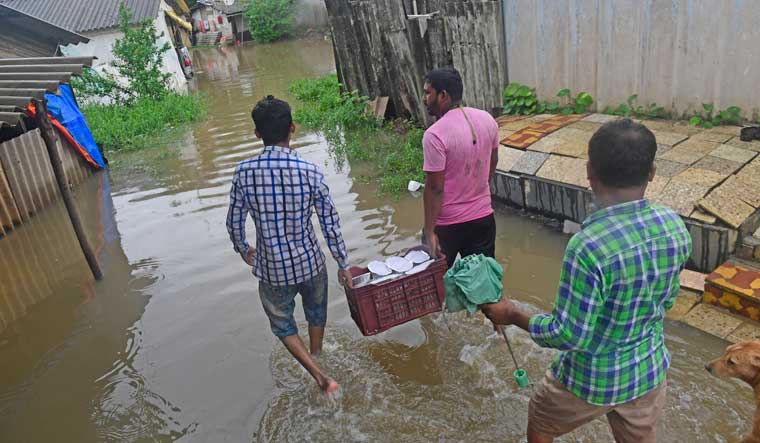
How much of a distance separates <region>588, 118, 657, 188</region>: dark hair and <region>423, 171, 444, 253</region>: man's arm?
1.67 meters

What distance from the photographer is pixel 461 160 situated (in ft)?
12.0

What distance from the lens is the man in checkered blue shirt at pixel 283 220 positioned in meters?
3.34

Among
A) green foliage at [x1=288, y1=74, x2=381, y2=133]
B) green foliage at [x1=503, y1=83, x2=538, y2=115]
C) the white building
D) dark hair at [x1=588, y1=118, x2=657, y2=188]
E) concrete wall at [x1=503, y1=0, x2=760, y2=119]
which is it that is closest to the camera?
dark hair at [x1=588, y1=118, x2=657, y2=188]

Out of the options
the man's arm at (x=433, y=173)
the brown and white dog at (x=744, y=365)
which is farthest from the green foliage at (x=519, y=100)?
the brown and white dog at (x=744, y=365)

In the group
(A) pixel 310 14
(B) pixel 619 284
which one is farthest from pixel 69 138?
(A) pixel 310 14

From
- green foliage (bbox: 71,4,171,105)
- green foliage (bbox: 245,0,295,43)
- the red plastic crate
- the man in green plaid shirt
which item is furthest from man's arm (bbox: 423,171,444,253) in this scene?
green foliage (bbox: 245,0,295,43)

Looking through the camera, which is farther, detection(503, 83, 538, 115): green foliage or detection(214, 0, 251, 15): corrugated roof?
detection(214, 0, 251, 15): corrugated roof

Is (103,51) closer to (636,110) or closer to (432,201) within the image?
(636,110)

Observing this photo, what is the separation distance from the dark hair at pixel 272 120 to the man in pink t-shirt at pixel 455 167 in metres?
0.90

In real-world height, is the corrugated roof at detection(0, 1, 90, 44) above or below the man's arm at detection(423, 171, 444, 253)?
above

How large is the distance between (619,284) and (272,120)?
2148 mm

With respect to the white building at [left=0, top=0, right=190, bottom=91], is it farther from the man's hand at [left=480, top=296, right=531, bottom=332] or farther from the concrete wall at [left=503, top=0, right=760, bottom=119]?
the man's hand at [left=480, top=296, right=531, bottom=332]

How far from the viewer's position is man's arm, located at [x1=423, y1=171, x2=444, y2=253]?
3.64 meters

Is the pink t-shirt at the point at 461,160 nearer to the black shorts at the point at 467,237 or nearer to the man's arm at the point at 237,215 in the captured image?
the black shorts at the point at 467,237
